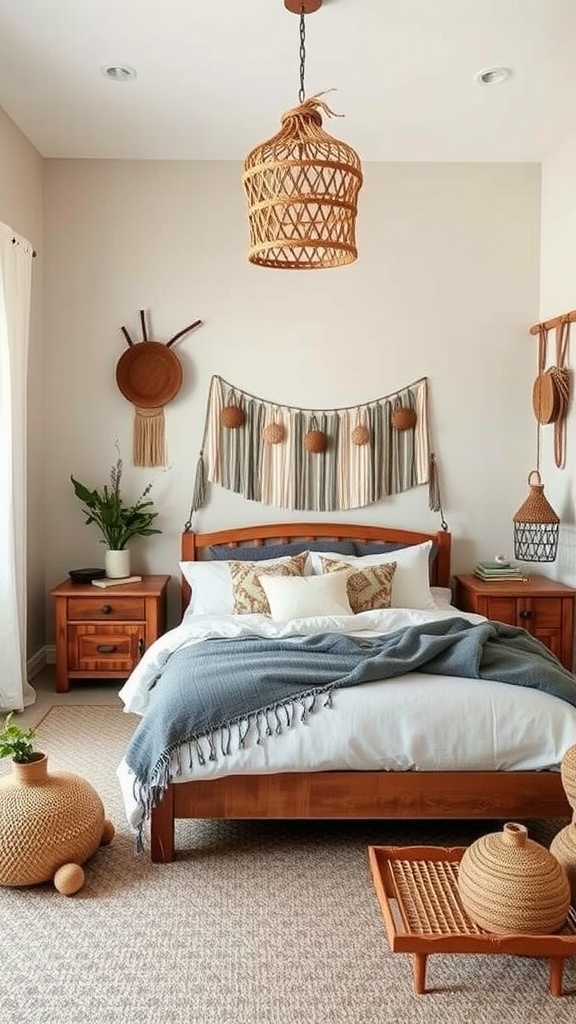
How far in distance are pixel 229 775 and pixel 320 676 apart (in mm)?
450

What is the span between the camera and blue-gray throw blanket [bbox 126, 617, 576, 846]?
2.72 metres

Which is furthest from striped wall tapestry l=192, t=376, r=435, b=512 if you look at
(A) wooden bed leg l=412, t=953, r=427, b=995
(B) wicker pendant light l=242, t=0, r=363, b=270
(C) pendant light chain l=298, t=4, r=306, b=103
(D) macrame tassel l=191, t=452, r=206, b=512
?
(A) wooden bed leg l=412, t=953, r=427, b=995

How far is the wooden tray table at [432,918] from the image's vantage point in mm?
2080

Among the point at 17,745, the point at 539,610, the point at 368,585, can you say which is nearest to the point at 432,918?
the point at 17,745

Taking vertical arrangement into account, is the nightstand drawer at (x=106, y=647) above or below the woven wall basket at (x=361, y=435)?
below

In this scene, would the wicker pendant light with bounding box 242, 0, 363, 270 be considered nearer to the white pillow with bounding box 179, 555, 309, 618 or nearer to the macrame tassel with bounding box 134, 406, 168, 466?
the white pillow with bounding box 179, 555, 309, 618

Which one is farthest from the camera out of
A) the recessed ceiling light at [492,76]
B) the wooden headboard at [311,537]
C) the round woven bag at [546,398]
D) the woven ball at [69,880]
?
the wooden headboard at [311,537]

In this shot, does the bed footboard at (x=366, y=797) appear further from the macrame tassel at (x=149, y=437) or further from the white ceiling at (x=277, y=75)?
the white ceiling at (x=277, y=75)

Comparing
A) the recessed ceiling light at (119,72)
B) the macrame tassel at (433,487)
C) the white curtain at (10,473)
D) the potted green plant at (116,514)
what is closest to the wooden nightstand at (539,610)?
the macrame tassel at (433,487)

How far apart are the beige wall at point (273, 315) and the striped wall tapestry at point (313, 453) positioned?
0.07 meters

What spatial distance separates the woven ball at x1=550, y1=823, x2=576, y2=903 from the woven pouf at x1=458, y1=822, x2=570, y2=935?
8 cm

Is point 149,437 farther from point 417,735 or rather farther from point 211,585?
point 417,735

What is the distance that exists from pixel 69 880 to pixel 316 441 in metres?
2.90

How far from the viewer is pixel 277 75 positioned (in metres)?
3.76
